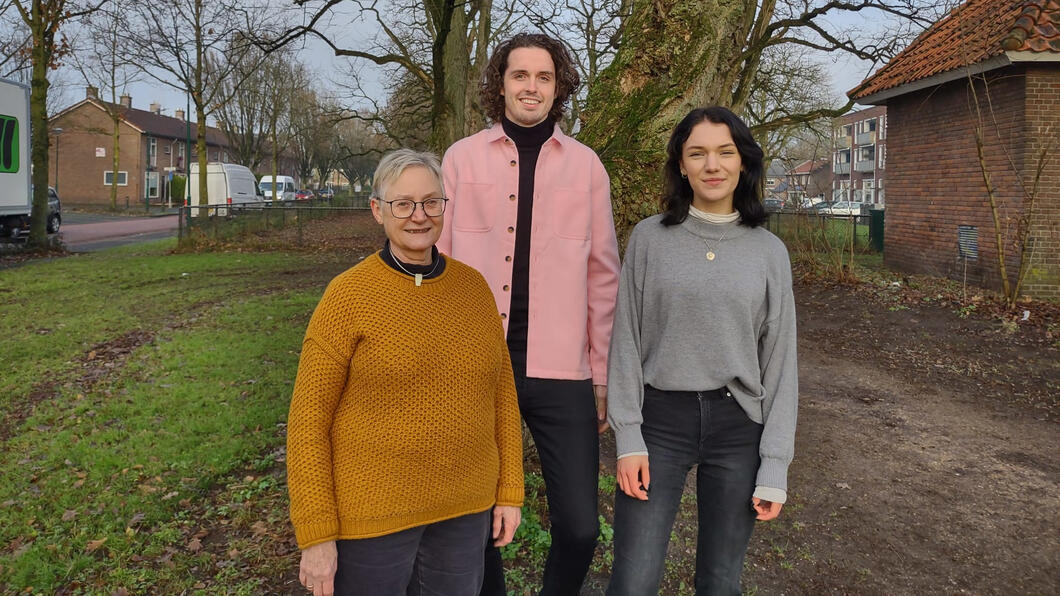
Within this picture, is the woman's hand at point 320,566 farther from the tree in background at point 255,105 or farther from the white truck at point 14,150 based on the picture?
the tree in background at point 255,105

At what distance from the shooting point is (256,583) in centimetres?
352

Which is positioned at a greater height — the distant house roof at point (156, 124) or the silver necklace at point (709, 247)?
the distant house roof at point (156, 124)

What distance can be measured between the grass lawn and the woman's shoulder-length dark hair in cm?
261

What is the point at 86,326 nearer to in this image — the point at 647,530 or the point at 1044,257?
the point at 647,530

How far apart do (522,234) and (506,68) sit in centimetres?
59

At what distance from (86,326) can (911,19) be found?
14244 mm

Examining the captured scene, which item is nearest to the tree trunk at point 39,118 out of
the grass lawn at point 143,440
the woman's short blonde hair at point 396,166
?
the grass lawn at point 143,440

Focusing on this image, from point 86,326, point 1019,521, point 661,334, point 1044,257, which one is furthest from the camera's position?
point 1044,257

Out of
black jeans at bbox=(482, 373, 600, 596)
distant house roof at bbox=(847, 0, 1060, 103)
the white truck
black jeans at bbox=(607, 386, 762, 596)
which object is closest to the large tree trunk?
black jeans at bbox=(482, 373, 600, 596)

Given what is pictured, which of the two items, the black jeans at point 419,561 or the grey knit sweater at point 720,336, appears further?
the grey knit sweater at point 720,336

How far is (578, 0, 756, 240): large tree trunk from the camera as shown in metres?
3.83

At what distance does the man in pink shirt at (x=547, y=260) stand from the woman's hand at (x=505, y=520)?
0.89 ft

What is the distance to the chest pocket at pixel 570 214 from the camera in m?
2.62

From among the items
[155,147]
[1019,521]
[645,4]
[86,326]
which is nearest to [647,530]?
[645,4]
